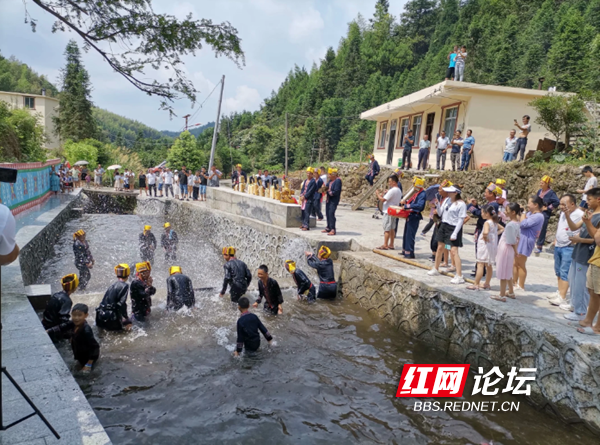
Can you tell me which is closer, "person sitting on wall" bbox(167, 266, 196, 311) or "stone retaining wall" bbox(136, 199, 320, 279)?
"person sitting on wall" bbox(167, 266, 196, 311)

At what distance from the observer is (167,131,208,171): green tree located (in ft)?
168

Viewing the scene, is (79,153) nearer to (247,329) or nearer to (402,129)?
(402,129)

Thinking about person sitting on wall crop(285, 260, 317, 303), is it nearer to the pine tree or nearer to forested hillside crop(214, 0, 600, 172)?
→ forested hillside crop(214, 0, 600, 172)

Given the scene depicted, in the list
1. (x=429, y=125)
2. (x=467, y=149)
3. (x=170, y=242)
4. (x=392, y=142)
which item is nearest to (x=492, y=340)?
(x=170, y=242)

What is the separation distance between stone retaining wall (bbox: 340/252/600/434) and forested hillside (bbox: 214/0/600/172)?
55.1 feet

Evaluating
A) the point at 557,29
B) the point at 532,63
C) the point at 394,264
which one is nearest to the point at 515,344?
the point at 394,264

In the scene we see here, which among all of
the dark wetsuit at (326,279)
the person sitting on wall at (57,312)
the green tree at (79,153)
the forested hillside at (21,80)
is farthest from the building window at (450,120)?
the forested hillside at (21,80)

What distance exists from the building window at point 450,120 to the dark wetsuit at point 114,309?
51.6 feet

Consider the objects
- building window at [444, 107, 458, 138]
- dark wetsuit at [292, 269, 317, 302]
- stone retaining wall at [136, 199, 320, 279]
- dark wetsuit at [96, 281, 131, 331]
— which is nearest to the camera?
dark wetsuit at [96, 281, 131, 331]

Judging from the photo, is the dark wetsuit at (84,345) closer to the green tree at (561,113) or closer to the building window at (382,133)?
the green tree at (561,113)

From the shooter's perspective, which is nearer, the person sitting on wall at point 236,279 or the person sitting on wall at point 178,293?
the person sitting on wall at point 178,293

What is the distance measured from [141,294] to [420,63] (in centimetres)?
6634

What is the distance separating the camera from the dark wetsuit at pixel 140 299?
22.8 feet

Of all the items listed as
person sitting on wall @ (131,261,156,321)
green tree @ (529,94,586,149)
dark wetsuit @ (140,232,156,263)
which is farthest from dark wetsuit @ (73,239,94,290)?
green tree @ (529,94,586,149)
